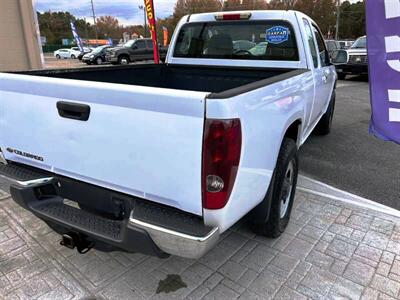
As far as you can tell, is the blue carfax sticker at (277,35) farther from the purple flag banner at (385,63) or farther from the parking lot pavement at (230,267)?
the parking lot pavement at (230,267)

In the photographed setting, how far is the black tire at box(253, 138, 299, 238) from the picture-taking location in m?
2.84

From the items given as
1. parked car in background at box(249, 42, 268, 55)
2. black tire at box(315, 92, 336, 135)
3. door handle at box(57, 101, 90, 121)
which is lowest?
black tire at box(315, 92, 336, 135)

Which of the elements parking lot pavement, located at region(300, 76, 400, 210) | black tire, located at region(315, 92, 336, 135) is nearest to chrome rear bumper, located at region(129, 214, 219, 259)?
parking lot pavement, located at region(300, 76, 400, 210)

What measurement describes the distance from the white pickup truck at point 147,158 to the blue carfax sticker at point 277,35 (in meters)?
0.99

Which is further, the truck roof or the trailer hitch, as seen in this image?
the truck roof

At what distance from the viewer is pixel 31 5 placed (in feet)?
23.4

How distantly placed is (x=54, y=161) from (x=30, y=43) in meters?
5.93

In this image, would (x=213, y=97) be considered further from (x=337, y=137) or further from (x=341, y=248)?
(x=337, y=137)

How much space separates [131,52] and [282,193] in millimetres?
24519

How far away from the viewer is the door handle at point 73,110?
2.15 meters

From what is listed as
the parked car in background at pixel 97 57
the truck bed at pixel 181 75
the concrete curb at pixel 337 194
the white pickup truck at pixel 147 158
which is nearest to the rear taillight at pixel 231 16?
the truck bed at pixel 181 75

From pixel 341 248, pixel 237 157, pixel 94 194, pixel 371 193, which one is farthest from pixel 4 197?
pixel 371 193

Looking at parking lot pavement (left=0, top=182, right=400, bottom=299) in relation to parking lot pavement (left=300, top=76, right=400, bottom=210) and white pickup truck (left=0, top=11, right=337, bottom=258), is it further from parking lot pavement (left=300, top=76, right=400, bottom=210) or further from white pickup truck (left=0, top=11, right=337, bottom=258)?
parking lot pavement (left=300, top=76, right=400, bottom=210)

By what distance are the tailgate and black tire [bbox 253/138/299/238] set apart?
1070 mm
